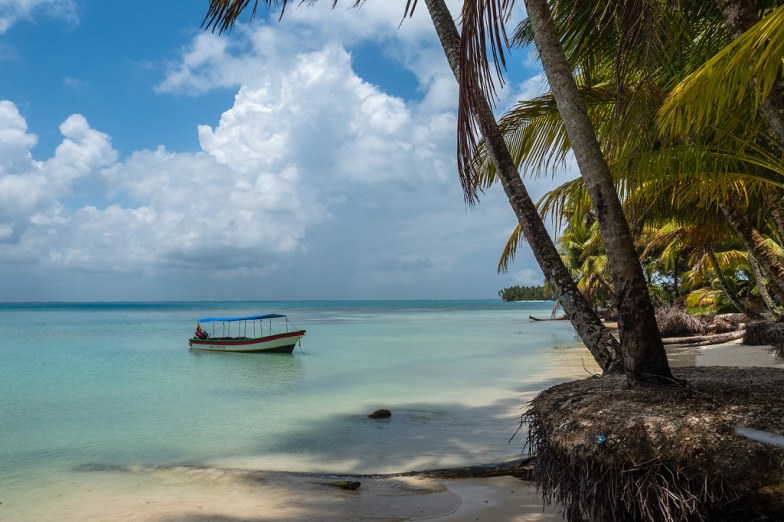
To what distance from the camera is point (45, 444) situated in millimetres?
8727

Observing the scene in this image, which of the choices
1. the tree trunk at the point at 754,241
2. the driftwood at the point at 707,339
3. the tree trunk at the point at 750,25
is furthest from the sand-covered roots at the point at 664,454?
the driftwood at the point at 707,339

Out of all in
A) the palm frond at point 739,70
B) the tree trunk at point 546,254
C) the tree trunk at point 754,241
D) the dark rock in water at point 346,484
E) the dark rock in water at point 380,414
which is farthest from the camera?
the dark rock in water at point 380,414

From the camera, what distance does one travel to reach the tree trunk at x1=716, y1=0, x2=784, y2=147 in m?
3.62

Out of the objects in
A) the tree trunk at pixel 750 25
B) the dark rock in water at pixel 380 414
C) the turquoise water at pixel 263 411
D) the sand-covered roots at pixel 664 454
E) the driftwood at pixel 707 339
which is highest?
the tree trunk at pixel 750 25

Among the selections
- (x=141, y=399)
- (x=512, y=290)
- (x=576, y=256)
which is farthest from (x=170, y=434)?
(x=512, y=290)

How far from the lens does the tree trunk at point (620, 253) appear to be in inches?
138

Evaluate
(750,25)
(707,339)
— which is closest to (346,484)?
(750,25)

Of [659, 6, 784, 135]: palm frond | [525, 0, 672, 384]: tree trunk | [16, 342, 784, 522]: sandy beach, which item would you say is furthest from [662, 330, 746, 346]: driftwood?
[659, 6, 784, 135]: palm frond

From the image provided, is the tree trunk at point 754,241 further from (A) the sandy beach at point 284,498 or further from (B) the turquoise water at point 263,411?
(A) the sandy beach at point 284,498

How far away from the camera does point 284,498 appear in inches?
218

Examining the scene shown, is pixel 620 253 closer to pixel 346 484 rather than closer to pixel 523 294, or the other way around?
pixel 346 484

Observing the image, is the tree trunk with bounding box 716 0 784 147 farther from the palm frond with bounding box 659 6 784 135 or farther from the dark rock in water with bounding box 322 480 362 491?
the dark rock in water with bounding box 322 480 362 491

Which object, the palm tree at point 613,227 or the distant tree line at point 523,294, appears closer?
the palm tree at point 613,227

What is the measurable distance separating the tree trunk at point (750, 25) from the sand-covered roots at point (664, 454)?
1836mm
